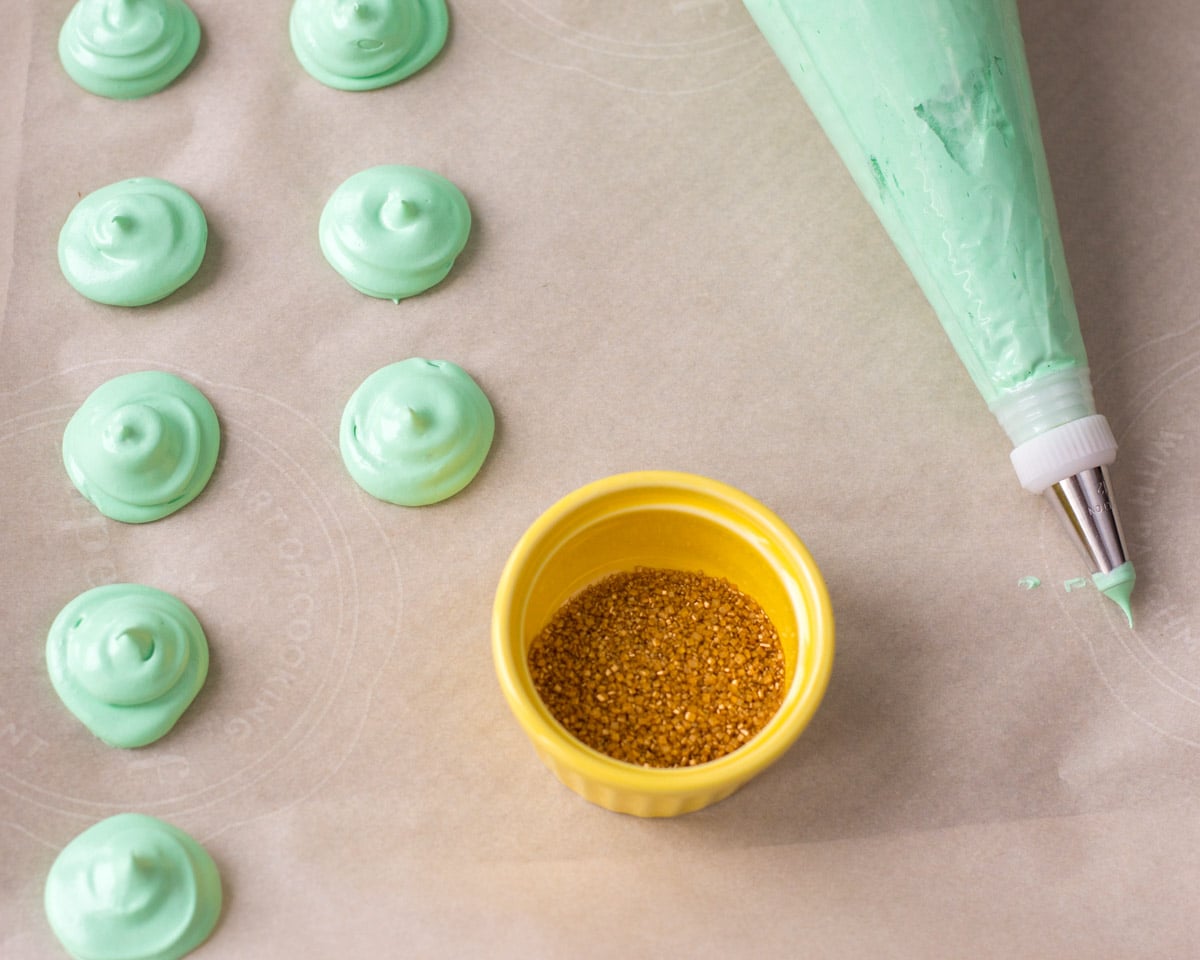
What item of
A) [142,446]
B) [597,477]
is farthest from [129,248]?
[597,477]

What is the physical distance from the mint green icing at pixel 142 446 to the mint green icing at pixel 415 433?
0.10 m

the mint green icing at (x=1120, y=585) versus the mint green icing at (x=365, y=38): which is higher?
the mint green icing at (x=365, y=38)

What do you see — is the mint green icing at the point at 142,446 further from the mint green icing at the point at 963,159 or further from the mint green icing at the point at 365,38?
the mint green icing at the point at 963,159

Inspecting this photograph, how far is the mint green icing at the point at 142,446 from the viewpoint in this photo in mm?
798

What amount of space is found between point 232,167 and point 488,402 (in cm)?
27

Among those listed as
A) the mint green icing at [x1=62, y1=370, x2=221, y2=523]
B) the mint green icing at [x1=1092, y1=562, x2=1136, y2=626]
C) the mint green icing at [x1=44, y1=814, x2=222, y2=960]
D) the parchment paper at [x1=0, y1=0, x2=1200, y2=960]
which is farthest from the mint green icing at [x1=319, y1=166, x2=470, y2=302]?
the mint green icing at [x1=1092, y1=562, x2=1136, y2=626]

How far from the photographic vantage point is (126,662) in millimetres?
754

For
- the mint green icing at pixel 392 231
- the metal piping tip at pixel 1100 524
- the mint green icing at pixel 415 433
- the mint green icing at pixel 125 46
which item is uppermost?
the mint green icing at pixel 125 46

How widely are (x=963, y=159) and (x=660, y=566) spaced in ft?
1.12

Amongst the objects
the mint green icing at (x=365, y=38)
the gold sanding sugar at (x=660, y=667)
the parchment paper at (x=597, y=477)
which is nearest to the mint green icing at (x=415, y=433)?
the parchment paper at (x=597, y=477)

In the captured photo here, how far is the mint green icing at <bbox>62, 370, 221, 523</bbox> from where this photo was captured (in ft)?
2.62

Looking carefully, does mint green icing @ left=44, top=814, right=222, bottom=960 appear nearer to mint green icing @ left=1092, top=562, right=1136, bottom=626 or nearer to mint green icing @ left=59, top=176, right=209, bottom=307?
mint green icing @ left=59, top=176, right=209, bottom=307

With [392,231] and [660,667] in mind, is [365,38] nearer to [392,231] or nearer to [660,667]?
[392,231]

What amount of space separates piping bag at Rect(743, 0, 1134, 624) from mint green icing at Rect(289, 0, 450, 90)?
0.92ft
